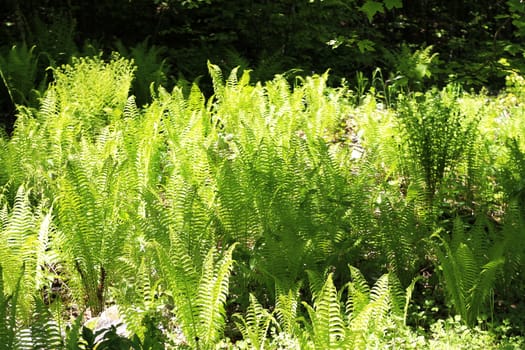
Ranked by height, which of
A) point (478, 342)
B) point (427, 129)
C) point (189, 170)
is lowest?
point (478, 342)

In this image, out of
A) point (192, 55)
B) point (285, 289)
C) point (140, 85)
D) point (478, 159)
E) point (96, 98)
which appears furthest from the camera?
point (192, 55)

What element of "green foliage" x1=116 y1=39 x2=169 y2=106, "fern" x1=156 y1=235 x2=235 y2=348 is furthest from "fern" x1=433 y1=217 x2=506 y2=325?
"green foliage" x1=116 y1=39 x2=169 y2=106

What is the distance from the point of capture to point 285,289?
2.93 meters

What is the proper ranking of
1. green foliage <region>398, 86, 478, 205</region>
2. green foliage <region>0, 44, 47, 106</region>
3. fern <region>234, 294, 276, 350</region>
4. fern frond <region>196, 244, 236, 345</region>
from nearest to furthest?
fern <region>234, 294, 276, 350</region>
fern frond <region>196, 244, 236, 345</region>
green foliage <region>398, 86, 478, 205</region>
green foliage <region>0, 44, 47, 106</region>

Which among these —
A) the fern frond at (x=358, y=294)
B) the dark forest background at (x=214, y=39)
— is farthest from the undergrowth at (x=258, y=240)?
the dark forest background at (x=214, y=39)

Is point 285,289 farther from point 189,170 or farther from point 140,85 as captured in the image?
point 140,85

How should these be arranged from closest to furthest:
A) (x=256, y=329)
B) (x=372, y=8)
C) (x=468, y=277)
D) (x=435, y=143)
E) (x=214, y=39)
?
(x=256, y=329), (x=468, y=277), (x=372, y=8), (x=435, y=143), (x=214, y=39)

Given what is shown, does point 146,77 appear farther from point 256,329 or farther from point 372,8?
point 256,329

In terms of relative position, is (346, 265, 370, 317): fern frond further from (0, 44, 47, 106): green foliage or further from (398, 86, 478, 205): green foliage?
(0, 44, 47, 106): green foliage

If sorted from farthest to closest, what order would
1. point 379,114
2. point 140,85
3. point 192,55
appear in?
1. point 192,55
2. point 140,85
3. point 379,114

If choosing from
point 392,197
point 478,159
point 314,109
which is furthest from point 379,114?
point 392,197

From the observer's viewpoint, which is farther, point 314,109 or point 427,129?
point 314,109

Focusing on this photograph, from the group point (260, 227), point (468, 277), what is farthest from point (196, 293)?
point (468, 277)

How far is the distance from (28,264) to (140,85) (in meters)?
3.63
